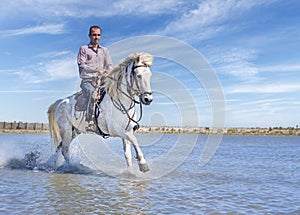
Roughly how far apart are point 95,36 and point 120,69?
5.11ft

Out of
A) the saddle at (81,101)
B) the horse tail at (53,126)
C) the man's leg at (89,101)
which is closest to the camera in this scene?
the man's leg at (89,101)

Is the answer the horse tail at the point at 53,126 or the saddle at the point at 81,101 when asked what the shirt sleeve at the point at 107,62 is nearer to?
the saddle at the point at 81,101

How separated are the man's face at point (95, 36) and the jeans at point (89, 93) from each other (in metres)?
1.02

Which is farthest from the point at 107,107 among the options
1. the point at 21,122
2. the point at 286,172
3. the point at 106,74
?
the point at 21,122

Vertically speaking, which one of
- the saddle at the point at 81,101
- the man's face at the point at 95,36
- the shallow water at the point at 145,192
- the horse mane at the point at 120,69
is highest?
the man's face at the point at 95,36

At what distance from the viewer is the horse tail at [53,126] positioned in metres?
11.1

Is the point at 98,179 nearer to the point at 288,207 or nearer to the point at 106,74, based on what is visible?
the point at 106,74

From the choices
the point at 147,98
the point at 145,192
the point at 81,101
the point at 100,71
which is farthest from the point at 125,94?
the point at 145,192

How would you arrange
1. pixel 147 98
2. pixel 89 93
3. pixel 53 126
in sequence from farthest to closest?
pixel 53 126 → pixel 89 93 → pixel 147 98

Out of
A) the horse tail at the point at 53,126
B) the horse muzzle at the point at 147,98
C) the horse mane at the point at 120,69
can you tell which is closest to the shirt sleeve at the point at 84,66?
the horse mane at the point at 120,69

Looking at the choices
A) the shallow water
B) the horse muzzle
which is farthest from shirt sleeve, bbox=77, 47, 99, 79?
the shallow water

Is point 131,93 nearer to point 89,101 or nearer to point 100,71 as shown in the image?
point 100,71

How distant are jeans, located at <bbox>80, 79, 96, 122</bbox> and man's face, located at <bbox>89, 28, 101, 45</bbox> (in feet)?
3.35

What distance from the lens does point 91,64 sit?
9.32 m
